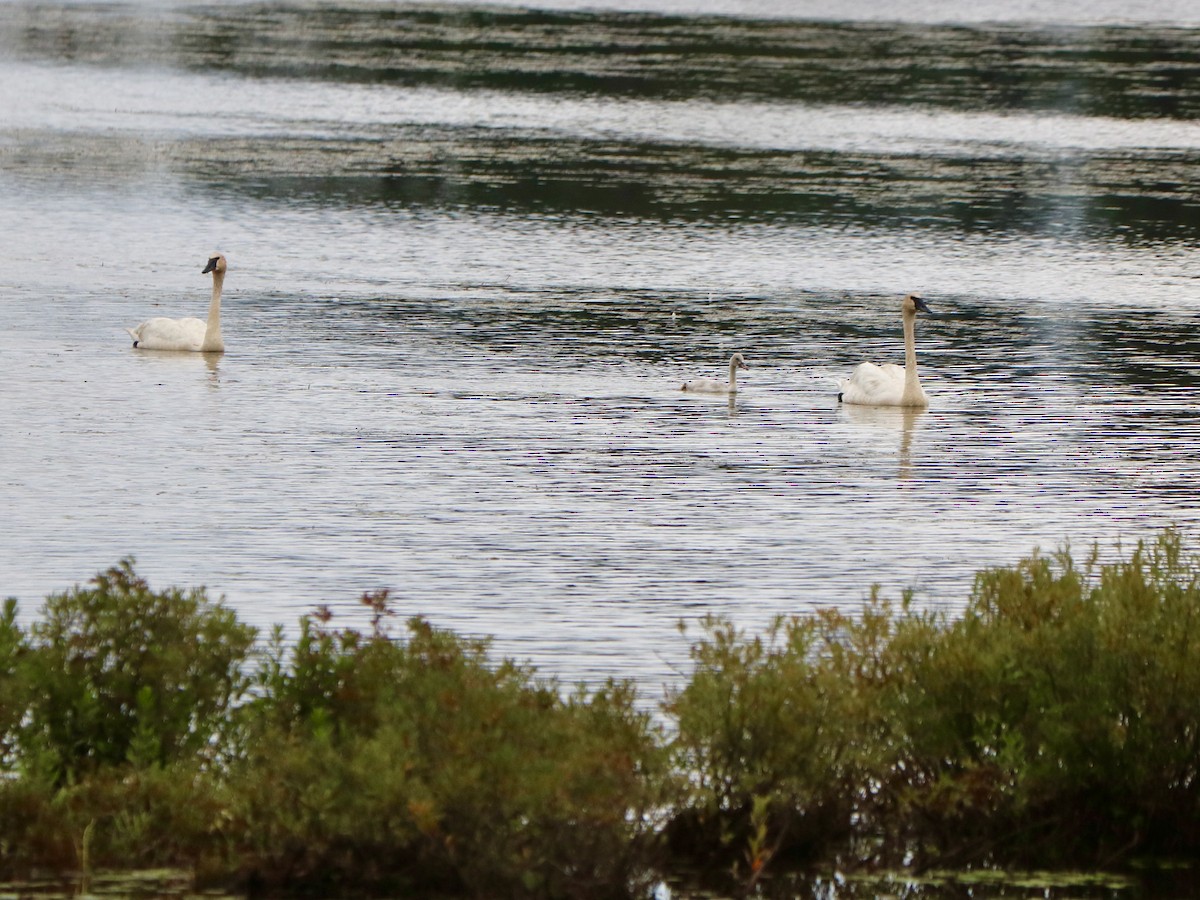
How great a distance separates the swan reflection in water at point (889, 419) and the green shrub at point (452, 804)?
12.6m

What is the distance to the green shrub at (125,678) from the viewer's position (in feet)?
34.1

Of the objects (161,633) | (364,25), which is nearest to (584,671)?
(161,633)

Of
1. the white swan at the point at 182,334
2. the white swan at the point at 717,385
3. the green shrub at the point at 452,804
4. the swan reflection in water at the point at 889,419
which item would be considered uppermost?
the green shrub at the point at 452,804

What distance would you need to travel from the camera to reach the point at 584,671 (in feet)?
44.6

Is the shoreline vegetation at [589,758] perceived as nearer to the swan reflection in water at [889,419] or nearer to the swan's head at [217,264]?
the swan reflection in water at [889,419]

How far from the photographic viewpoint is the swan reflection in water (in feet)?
74.7

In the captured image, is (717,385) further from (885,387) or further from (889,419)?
(889,419)

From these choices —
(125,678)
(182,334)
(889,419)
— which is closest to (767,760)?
(125,678)

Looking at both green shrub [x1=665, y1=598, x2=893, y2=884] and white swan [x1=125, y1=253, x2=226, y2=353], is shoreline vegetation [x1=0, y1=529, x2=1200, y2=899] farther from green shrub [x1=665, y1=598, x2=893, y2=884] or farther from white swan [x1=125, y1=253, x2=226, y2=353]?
white swan [x1=125, y1=253, x2=226, y2=353]

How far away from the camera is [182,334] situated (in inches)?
1029

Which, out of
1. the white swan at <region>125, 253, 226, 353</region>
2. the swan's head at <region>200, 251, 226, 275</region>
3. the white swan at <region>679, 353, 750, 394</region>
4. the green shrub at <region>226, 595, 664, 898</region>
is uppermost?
the swan's head at <region>200, 251, 226, 275</region>

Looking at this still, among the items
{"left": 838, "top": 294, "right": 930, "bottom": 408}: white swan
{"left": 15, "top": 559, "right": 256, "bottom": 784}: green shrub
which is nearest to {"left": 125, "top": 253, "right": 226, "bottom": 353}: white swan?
{"left": 838, "top": 294, "right": 930, "bottom": 408}: white swan

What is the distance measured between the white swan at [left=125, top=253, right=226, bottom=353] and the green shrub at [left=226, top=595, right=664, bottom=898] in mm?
16592

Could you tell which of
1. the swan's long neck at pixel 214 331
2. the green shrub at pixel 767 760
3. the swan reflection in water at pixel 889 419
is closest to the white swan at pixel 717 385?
the swan reflection in water at pixel 889 419
